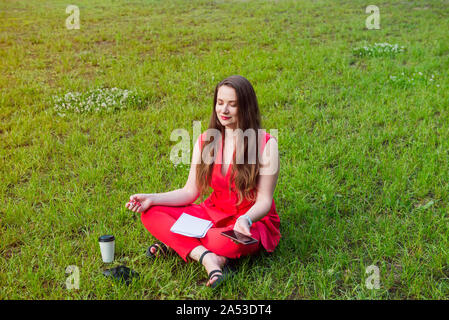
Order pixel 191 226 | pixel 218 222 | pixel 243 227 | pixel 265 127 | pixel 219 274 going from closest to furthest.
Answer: pixel 243 227
pixel 219 274
pixel 191 226
pixel 218 222
pixel 265 127

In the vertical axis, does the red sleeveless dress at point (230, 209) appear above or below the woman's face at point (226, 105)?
below

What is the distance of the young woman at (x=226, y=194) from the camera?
337 centimetres

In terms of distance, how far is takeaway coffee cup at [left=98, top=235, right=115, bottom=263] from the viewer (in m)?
3.42

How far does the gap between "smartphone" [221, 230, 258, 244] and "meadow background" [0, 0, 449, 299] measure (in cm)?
40

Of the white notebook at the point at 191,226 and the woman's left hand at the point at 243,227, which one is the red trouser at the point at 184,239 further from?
the woman's left hand at the point at 243,227

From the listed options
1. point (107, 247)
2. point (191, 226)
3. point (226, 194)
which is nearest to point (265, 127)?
point (226, 194)

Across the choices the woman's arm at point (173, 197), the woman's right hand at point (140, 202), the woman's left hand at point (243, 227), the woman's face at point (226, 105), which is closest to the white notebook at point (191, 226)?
Answer: the woman's arm at point (173, 197)

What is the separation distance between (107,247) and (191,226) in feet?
2.27

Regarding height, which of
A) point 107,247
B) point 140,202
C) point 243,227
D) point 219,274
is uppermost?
point 140,202

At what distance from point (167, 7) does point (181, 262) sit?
11402mm

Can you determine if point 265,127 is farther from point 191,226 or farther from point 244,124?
point 191,226

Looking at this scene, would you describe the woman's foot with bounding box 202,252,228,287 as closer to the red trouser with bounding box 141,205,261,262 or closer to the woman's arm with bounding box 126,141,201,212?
the red trouser with bounding box 141,205,261,262

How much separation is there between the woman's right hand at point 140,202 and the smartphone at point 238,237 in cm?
70

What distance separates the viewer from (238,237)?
10.3 ft
